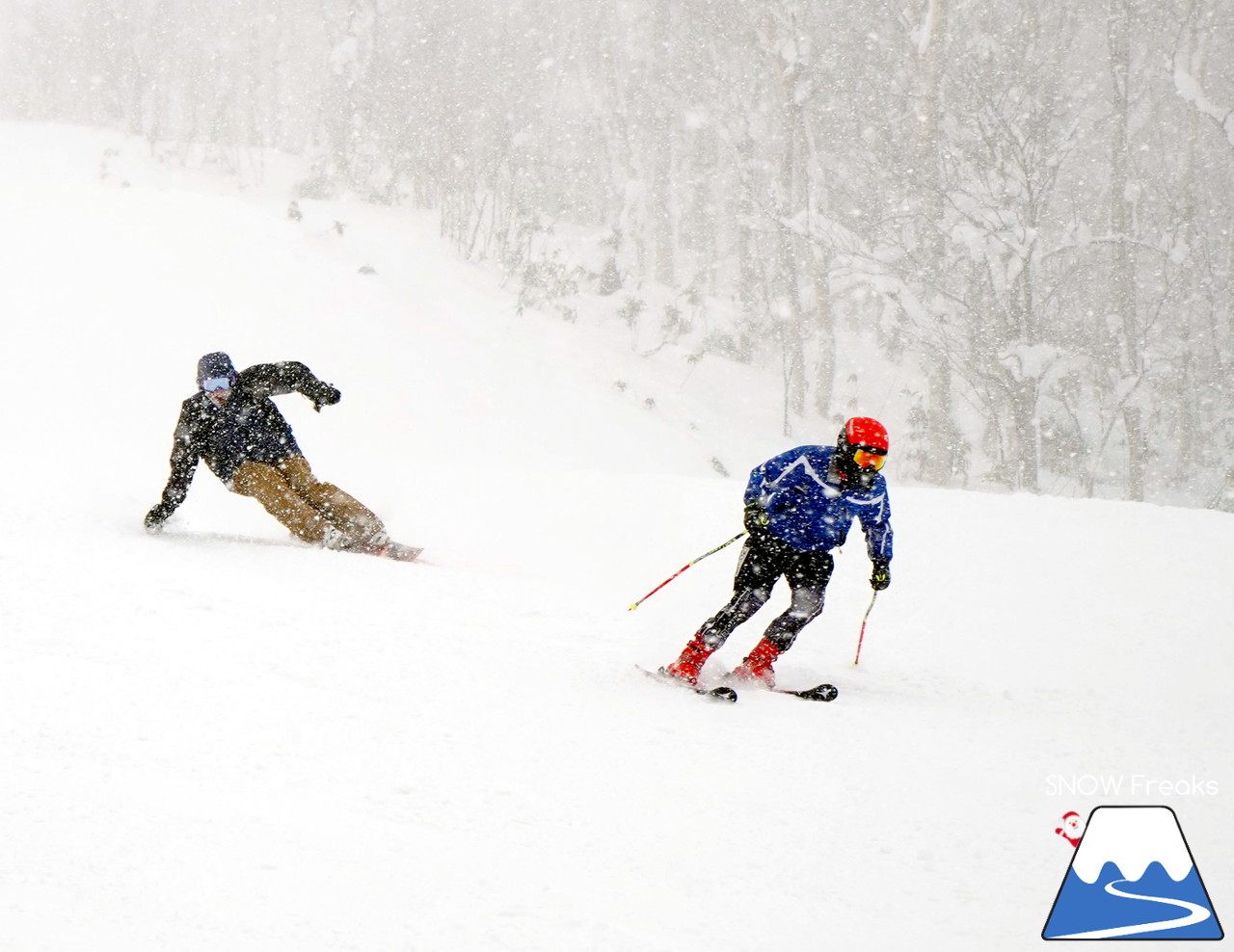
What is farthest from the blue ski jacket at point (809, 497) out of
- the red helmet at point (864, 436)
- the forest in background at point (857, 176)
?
the forest in background at point (857, 176)

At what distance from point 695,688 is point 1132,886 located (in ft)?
5.99

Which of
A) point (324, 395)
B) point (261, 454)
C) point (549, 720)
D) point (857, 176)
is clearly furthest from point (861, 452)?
point (857, 176)

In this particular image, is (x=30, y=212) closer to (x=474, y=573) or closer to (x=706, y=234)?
(x=474, y=573)

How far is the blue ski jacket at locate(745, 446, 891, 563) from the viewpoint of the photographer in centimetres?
426

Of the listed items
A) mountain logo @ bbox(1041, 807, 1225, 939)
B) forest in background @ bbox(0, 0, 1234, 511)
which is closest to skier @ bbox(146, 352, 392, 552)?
mountain logo @ bbox(1041, 807, 1225, 939)

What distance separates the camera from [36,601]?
3.90 meters

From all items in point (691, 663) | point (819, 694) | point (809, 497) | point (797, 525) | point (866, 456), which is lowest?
point (819, 694)

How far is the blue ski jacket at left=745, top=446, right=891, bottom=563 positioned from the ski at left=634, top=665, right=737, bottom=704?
0.82 m

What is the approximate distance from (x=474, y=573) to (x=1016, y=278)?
1155 cm

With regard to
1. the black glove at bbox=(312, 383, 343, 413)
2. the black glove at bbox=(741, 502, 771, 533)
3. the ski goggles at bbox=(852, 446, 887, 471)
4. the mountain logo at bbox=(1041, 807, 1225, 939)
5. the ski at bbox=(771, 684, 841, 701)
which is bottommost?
the ski at bbox=(771, 684, 841, 701)

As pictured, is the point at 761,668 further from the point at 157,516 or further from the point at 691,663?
the point at 157,516

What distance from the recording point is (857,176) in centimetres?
2139

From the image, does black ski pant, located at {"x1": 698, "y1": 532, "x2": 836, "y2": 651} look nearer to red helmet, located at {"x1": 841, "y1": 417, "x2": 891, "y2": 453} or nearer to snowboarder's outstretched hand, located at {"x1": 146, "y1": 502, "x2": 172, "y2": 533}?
red helmet, located at {"x1": 841, "y1": 417, "x2": 891, "y2": 453}

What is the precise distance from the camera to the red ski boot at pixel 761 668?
4.31m
